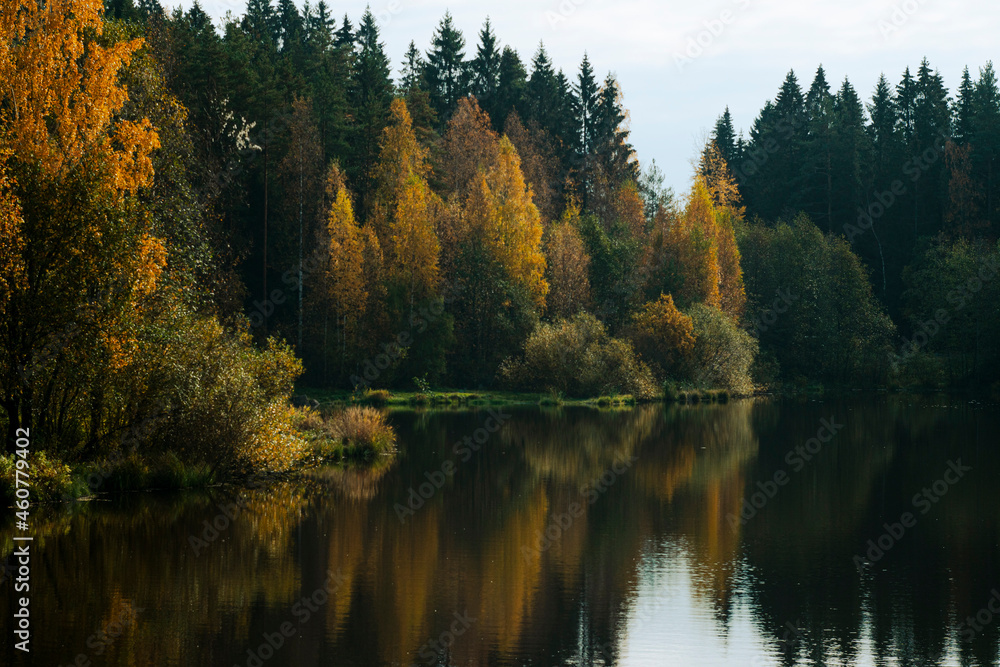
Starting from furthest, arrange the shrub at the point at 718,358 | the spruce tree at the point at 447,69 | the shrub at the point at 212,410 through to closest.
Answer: the spruce tree at the point at 447,69 → the shrub at the point at 718,358 → the shrub at the point at 212,410

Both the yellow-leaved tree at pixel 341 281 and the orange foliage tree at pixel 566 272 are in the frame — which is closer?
the yellow-leaved tree at pixel 341 281

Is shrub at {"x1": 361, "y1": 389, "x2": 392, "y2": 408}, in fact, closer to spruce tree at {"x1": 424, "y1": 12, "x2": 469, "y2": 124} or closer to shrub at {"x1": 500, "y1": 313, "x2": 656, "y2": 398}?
shrub at {"x1": 500, "y1": 313, "x2": 656, "y2": 398}

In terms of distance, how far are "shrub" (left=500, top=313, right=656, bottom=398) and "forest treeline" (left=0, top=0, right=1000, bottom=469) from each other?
0.58ft

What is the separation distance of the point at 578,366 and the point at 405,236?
1353 cm

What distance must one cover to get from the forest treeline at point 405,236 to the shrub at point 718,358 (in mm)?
160

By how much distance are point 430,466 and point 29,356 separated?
1176 centimetres

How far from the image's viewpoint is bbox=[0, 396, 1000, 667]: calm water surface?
41.0ft

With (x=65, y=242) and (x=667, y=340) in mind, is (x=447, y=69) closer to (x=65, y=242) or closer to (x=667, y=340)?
(x=667, y=340)

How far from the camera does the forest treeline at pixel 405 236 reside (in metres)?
23.5

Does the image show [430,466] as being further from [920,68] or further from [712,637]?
[920,68]

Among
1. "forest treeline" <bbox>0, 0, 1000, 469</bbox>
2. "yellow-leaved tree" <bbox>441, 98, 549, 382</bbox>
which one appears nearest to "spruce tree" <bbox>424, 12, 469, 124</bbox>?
"forest treeline" <bbox>0, 0, 1000, 469</bbox>

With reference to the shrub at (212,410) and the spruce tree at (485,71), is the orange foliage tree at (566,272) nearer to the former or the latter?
the spruce tree at (485,71)

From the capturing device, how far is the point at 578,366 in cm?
6238

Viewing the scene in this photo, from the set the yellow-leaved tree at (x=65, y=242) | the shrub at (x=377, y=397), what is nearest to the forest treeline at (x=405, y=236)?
the yellow-leaved tree at (x=65, y=242)
